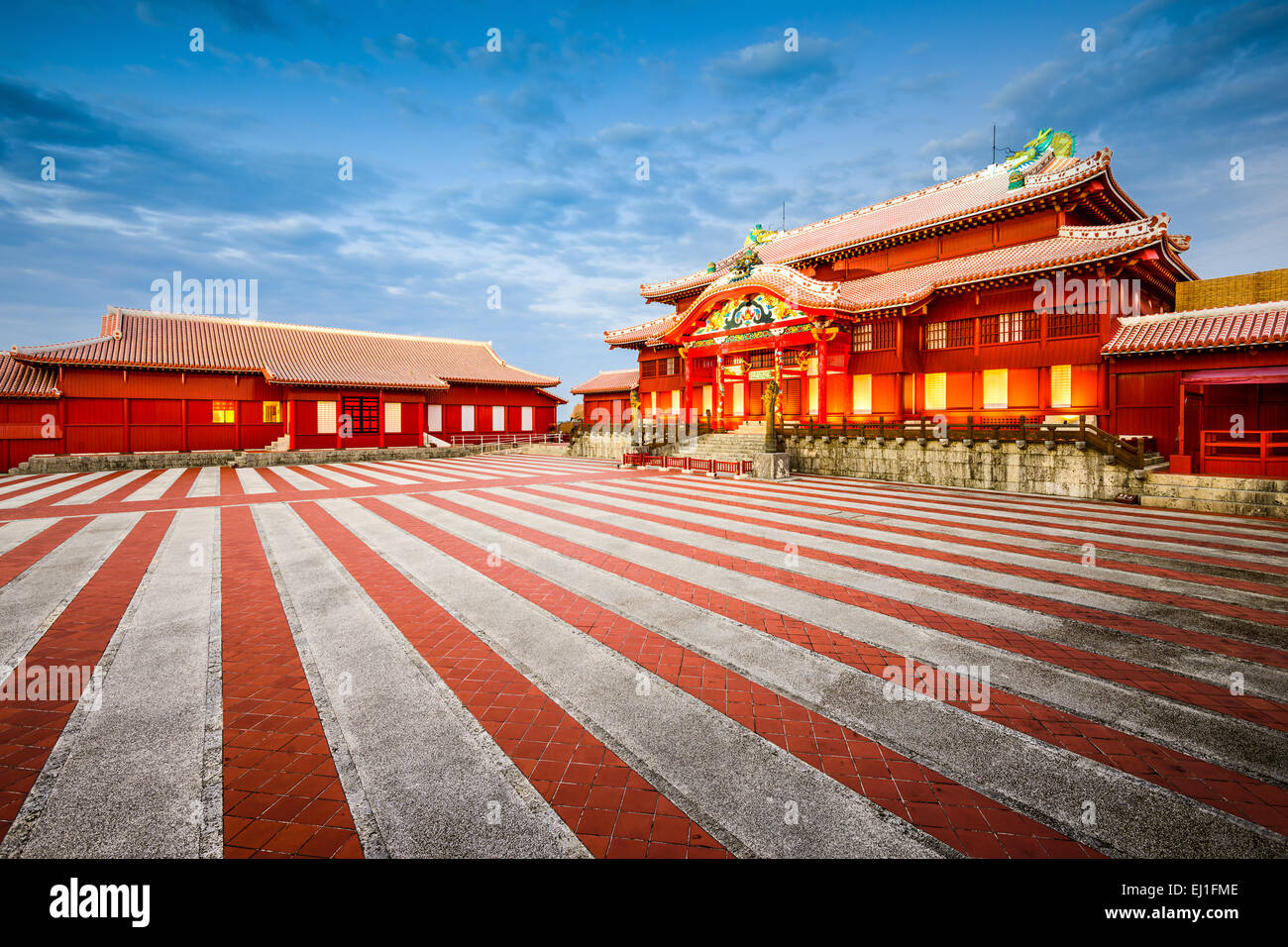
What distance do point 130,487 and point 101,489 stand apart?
65 cm

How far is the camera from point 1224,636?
16.6 feet

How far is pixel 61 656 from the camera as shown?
4.67 m

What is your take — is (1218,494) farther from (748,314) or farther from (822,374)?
(748,314)

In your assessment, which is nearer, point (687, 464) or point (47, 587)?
point (47, 587)

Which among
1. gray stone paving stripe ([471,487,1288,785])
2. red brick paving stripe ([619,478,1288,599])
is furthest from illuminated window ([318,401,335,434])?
gray stone paving stripe ([471,487,1288,785])

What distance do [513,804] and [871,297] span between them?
22.7m

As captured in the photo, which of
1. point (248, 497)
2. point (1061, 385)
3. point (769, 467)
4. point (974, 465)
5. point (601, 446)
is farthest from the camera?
point (601, 446)

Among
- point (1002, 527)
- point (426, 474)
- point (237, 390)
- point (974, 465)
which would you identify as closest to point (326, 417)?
point (237, 390)

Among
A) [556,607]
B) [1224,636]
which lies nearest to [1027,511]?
[1224,636]

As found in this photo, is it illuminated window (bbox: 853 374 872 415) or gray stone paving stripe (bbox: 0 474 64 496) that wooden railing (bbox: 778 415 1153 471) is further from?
gray stone paving stripe (bbox: 0 474 64 496)

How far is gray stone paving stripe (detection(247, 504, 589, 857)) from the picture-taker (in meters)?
2.63

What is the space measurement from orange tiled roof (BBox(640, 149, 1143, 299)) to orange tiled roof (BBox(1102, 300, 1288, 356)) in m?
5.48

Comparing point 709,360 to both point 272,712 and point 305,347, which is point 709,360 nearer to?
point 305,347

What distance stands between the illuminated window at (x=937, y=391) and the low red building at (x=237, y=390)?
24539 mm
